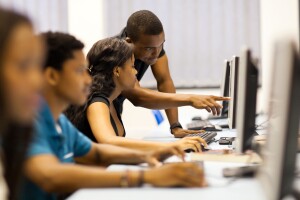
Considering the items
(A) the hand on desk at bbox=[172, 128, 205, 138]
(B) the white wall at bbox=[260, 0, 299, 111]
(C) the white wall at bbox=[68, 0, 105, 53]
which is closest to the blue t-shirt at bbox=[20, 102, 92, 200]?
(A) the hand on desk at bbox=[172, 128, 205, 138]

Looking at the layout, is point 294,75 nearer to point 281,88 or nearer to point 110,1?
point 281,88

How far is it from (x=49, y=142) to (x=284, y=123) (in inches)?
28.7

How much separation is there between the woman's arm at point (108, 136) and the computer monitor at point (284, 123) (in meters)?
0.87

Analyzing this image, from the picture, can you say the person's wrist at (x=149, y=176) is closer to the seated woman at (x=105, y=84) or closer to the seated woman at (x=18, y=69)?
the seated woman at (x=18, y=69)

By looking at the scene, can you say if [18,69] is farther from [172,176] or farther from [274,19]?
[274,19]

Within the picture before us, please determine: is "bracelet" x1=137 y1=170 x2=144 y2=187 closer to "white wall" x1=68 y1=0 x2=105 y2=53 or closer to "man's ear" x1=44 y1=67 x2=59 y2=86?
"man's ear" x1=44 y1=67 x2=59 y2=86

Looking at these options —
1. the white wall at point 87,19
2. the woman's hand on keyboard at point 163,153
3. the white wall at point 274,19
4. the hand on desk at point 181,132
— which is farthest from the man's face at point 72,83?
the white wall at point 274,19

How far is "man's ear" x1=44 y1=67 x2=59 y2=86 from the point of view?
142 cm

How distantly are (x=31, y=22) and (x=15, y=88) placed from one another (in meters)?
0.15

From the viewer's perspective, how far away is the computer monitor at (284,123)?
99 centimetres

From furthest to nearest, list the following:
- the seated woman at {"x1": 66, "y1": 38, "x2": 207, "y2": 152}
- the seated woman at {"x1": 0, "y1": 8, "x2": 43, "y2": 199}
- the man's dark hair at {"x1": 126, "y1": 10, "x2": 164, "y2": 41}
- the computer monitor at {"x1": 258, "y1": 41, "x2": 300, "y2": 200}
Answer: the man's dark hair at {"x1": 126, "y1": 10, "x2": 164, "y2": 41}, the seated woman at {"x1": 66, "y1": 38, "x2": 207, "y2": 152}, the computer monitor at {"x1": 258, "y1": 41, "x2": 300, "y2": 200}, the seated woman at {"x1": 0, "y1": 8, "x2": 43, "y2": 199}

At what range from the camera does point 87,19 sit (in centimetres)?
443

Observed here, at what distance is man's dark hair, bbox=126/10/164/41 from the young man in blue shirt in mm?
A: 1083

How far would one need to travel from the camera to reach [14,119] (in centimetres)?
86
